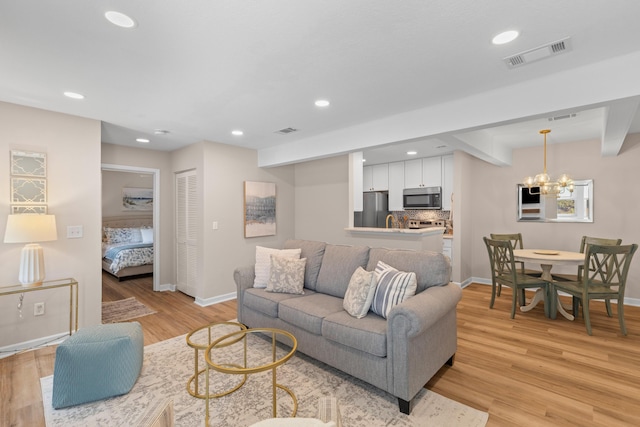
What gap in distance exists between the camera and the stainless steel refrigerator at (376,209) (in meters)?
6.36

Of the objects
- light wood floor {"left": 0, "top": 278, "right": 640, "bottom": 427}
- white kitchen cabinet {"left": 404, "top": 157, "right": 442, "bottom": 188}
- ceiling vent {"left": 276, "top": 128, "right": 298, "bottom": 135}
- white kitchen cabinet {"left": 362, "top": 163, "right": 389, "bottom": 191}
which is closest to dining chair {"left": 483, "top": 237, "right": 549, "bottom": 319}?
light wood floor {"left": 0, "top": 278, "right": 640, "bottom": 427}

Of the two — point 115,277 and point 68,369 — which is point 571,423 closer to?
point 68,369

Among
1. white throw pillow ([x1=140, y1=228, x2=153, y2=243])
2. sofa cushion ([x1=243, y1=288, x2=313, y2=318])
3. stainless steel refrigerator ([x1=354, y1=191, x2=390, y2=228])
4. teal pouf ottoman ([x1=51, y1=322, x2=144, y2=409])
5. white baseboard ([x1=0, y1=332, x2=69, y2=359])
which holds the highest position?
stainless steel refrigerator ([x1=354, y1=191, x2=390, y2=228])

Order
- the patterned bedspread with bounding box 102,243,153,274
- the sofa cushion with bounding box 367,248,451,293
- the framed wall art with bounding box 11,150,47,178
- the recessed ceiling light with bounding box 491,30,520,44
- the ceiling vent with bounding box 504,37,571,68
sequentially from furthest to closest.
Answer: the patterned bedspread with bounding box 102,243,153,274 < the framed wall art with bounding box 11,150,47,178 < the sofa cushion with bounding box 367,248,451,293 < the ceiling vent with bounding box 504,37,571,68 < the recessed ceiling light with bounding box 491,30,520,44

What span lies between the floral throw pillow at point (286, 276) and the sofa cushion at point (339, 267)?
217 mm

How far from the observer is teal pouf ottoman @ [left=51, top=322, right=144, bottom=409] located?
6.93 feet

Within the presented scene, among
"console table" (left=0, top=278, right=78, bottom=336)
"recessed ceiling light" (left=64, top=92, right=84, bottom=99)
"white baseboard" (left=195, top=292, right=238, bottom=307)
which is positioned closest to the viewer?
"recessed ceiling light" (left=64, top=92, right=84, bottom=99)

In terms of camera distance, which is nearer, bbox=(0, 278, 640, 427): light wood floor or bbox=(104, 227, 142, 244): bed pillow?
bbox=(0, 278, 640, 427): light wood floor

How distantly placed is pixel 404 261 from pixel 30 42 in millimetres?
3114

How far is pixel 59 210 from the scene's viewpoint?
3215 mm

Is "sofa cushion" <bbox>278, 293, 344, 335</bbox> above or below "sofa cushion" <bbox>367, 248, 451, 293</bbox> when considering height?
below

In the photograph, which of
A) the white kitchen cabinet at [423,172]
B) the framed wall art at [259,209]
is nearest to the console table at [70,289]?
the framed wall art at [259,209]

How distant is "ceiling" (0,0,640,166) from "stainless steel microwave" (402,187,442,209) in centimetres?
225

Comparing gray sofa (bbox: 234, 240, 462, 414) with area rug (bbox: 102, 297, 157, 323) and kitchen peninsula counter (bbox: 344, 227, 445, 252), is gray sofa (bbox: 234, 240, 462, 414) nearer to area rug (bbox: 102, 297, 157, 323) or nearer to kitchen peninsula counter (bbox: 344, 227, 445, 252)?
kitchen peninsula counter (bbox: 344, 227, 445, 252)
